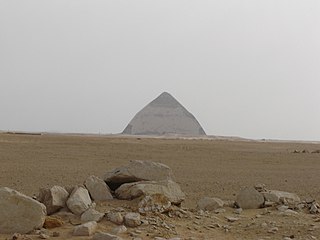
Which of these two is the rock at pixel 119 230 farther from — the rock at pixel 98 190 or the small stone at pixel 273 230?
the small stone at pixel 273 230

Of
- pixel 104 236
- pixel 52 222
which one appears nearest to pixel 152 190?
pixel 52 222

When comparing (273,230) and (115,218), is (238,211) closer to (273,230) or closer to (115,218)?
(273,230)

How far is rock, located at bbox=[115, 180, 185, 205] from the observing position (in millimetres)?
8579

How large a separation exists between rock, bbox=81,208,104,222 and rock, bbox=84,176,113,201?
126 centimetres

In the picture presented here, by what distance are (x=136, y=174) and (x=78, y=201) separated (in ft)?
6.34

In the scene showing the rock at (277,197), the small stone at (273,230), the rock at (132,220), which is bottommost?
the small stone at (273,230)

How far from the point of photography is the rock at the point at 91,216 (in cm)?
741

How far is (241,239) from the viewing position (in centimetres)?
720

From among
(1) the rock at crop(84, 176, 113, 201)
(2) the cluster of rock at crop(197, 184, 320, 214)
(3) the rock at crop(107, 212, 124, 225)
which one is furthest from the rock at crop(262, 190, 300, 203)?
(3) the rock at crop(107, 212, 124, 225)

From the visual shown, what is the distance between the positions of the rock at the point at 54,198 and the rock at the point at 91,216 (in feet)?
1.93

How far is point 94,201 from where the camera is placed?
8.73 metres

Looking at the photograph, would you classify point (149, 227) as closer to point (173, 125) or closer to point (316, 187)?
point (316, 187)

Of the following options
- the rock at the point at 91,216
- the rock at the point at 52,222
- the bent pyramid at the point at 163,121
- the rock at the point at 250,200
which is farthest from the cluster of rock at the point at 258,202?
the bent pyramid at the point at 163,121

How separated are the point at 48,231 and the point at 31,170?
9376mm
